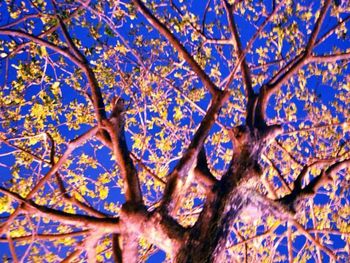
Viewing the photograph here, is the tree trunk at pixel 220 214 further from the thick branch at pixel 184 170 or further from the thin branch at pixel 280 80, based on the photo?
the thin branch at pixel 280 80

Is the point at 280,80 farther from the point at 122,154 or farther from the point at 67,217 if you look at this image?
the point at 67,217

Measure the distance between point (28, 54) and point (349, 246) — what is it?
19.9ft

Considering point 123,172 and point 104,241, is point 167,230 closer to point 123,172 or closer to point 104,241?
point 123,172

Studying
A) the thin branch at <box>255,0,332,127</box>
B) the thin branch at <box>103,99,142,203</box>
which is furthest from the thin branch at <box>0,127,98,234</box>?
the thin branch at <box>255,0,332,127</box>

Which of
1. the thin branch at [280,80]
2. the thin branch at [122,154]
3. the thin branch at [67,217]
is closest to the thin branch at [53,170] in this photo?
the thin branch at [67,217]

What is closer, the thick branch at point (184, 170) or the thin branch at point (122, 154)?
the thick branch at point (184, 170)

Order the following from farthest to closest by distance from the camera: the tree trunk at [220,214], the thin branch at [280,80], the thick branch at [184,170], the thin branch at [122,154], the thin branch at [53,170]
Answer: the thin branch at [280,80], the thin branch at [122,154], the thick branch at [184,170], the tree trunk at [220,214], the thin branch at [53,170]

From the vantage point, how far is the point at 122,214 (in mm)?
5273

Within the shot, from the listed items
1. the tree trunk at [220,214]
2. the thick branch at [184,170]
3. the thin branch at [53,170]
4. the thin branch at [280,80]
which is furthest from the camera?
the thin branch at [280,80]

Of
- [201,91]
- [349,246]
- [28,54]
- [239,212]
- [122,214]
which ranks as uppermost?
[28,54]

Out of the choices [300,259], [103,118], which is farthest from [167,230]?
[300,259]

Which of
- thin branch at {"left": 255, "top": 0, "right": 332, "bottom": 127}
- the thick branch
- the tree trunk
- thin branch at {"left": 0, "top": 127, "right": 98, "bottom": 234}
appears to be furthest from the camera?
thin branch at {"left": 255, "top": 0, "right": 332, "bottom": 127}

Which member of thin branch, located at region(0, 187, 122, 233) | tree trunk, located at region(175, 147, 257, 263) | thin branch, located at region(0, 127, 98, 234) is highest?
thin branch, located at region(0, 127, 98, 234)

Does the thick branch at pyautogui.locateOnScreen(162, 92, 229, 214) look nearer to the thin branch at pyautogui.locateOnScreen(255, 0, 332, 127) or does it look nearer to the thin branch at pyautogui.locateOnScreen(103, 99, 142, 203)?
the thin branch at pyautogui.locateOnScreen(103, 99, 142, 203)
